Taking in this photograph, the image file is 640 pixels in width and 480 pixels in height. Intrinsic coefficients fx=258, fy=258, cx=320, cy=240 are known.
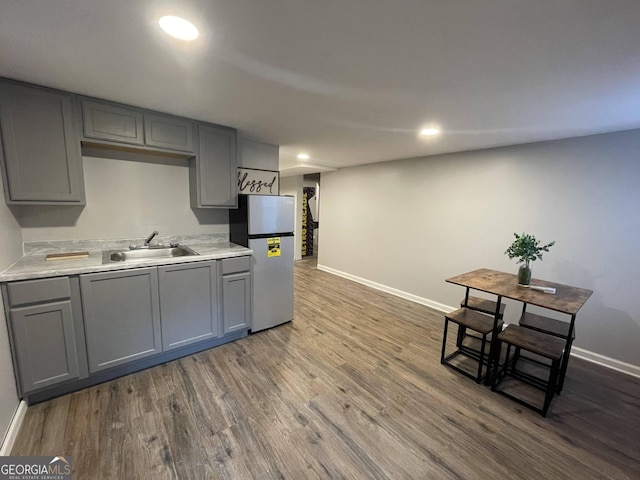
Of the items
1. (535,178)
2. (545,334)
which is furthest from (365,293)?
(535,178)

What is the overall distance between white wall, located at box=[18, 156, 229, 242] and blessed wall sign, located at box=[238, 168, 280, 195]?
0.60 metres

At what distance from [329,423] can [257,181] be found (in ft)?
9.41

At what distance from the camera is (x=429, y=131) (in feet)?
8.52

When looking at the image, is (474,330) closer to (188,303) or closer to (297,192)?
(188,303)

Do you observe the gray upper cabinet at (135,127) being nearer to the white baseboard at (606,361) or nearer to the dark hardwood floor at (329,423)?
the dark hardwood floor at (329,423)

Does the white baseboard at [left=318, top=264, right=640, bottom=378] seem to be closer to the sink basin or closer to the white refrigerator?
the white refrigerator

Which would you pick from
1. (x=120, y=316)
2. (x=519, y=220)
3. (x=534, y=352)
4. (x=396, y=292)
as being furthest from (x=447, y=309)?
(x=120, y=316)

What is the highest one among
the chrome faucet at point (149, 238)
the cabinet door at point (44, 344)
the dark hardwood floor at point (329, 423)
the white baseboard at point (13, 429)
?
the chrome faucet at point (149, 238)

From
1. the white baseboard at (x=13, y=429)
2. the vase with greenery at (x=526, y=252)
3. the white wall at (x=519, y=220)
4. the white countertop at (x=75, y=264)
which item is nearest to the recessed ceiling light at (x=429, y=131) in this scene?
the white wall at (x=519, y=220)

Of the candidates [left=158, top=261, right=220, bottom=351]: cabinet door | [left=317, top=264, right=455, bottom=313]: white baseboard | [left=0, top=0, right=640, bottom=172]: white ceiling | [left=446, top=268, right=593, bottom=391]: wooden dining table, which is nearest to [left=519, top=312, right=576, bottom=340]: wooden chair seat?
[left=446, top=268, right=593, bottom=391]: wooden dining table

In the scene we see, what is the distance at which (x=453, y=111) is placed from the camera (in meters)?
2.06

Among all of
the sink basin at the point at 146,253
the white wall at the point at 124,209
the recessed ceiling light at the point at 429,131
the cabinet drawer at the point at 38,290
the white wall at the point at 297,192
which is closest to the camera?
the cabinet drawer at the point at 38,290

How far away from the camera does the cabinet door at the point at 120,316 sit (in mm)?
1985

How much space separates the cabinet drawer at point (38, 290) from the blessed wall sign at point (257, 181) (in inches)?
77.2
